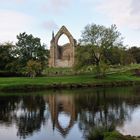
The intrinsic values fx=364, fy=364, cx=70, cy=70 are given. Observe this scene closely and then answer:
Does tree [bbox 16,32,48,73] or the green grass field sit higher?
tree [bbox 16,32,48,73]

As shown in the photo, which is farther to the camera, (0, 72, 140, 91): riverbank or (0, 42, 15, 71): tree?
(0, 42, 15, 71): tree

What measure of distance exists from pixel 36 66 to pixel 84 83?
15.3 meters

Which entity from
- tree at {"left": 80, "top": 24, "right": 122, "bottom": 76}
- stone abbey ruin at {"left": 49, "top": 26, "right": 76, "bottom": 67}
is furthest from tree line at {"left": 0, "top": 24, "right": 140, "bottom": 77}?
stone abbey ruin at {"left": 49, "top": 26, "right": 76, "bottom": 67}

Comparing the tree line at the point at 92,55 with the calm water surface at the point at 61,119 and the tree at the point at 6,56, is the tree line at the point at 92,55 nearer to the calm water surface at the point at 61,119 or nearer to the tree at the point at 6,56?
the tree at the point at 6,56

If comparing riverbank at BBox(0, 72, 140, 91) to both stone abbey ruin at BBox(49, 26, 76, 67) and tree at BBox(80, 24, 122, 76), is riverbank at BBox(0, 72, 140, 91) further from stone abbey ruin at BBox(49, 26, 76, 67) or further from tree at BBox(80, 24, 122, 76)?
stone abbey ruin at BBox(49, 26, 76, 67)

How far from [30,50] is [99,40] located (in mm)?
21571

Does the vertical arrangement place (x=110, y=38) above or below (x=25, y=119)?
above

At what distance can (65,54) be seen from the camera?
150000 mm

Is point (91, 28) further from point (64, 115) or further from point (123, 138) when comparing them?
point (123, 138)

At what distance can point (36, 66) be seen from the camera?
93375 millimetres

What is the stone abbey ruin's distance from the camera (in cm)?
14025

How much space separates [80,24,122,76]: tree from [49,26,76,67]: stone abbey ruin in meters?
45.0

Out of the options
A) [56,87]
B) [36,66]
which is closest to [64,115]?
[56,87]

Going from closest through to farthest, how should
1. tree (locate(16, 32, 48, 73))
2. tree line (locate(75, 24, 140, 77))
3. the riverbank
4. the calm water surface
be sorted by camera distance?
the calm water surface < the riverbank < tree line (locate(75, 24, 140, 77)) < tree (locate(16, 32, 48, 73))
